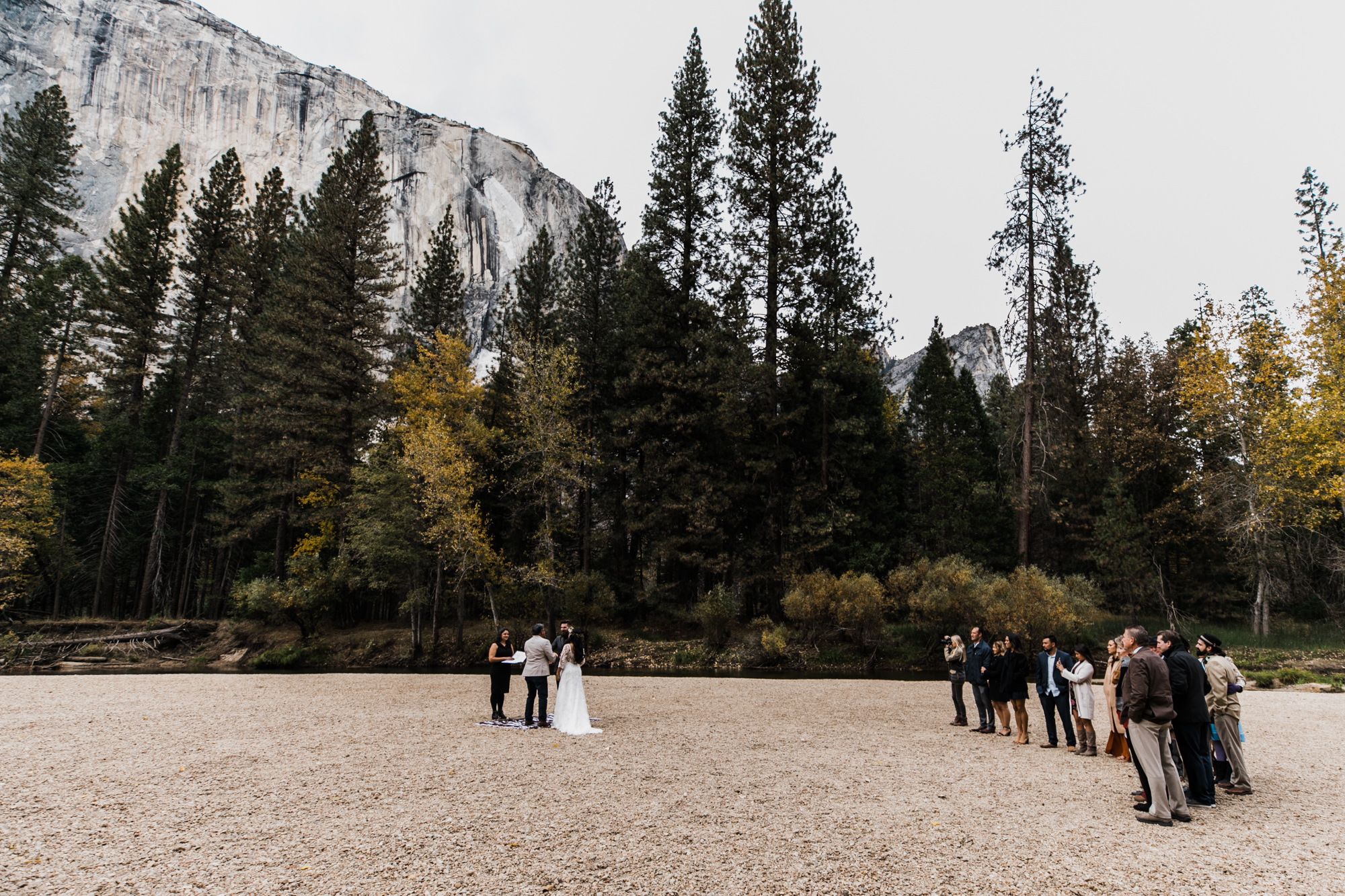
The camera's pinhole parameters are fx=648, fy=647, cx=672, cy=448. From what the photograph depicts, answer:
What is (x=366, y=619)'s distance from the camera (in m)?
33.7

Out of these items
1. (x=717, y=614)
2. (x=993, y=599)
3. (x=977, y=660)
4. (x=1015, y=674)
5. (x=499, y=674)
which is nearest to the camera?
(x=1015, y=674)

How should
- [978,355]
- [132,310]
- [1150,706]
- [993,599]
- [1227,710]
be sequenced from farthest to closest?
[978,355]
[132,310]
[993,599]
[1227,710]
[1150,706]

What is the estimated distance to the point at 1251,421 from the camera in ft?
87.5

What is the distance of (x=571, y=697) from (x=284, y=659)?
65.3ft

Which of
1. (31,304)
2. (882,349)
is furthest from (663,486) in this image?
(31,304)

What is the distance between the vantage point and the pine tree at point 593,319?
3359cm

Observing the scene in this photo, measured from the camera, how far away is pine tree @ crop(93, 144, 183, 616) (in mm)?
31922

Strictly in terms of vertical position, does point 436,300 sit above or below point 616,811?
above

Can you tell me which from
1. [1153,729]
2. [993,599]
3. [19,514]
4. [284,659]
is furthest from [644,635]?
[1153,729]

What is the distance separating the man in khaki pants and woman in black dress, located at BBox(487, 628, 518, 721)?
10.1 metres

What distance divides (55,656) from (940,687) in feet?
101

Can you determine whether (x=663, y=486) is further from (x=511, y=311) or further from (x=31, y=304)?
(x=31, y=304)

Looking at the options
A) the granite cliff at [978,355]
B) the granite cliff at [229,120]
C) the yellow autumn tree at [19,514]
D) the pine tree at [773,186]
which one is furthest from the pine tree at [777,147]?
the granite cliff at [978,355]

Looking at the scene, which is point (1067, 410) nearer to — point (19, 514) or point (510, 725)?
point (510, 725)
